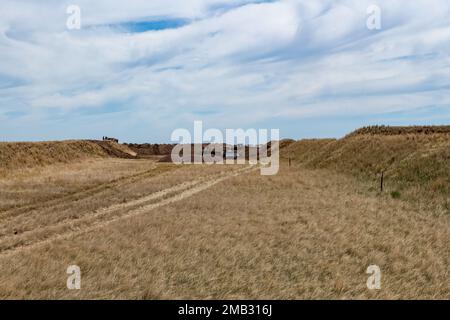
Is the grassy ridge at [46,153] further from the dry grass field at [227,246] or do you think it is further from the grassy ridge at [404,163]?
the grassy ridge at [404,163]

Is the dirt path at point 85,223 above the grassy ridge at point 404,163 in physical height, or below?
below

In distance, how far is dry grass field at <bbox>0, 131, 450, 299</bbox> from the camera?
9742 mm

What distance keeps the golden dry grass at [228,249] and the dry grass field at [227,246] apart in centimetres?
4

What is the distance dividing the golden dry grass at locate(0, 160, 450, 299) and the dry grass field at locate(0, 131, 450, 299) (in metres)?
0.04

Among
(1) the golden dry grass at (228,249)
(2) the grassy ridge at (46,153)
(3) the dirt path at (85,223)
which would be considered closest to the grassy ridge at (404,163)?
(1) the golden dry grass at (228,249)

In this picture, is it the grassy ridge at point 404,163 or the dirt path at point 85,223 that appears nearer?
the dirt path at point 85,223

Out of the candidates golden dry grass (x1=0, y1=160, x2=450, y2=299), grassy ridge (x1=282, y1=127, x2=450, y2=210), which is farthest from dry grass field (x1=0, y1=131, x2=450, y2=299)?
grassy ridge (x1=282, y1=127, x2=450, y2=210)

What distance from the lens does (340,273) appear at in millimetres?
11188

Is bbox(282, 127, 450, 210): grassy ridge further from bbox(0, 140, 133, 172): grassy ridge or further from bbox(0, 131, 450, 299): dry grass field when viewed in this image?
bbox(0, 140, 133, 172): grassy ridge

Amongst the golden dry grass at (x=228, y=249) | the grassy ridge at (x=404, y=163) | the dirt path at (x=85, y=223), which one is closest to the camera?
the golden dry grass at (x=228, y=249)

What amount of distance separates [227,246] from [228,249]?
0.35 m

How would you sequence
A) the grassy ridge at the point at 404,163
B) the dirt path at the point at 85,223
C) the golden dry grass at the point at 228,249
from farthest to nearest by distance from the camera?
the grassy ridge at the point at 404,163
the dirt path at the point at 85,223
the golden dry grass at the point at 228,249

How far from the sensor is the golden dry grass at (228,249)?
31.9 ft

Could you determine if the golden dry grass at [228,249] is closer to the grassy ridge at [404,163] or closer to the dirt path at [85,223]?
the dirt path at [85,223]
